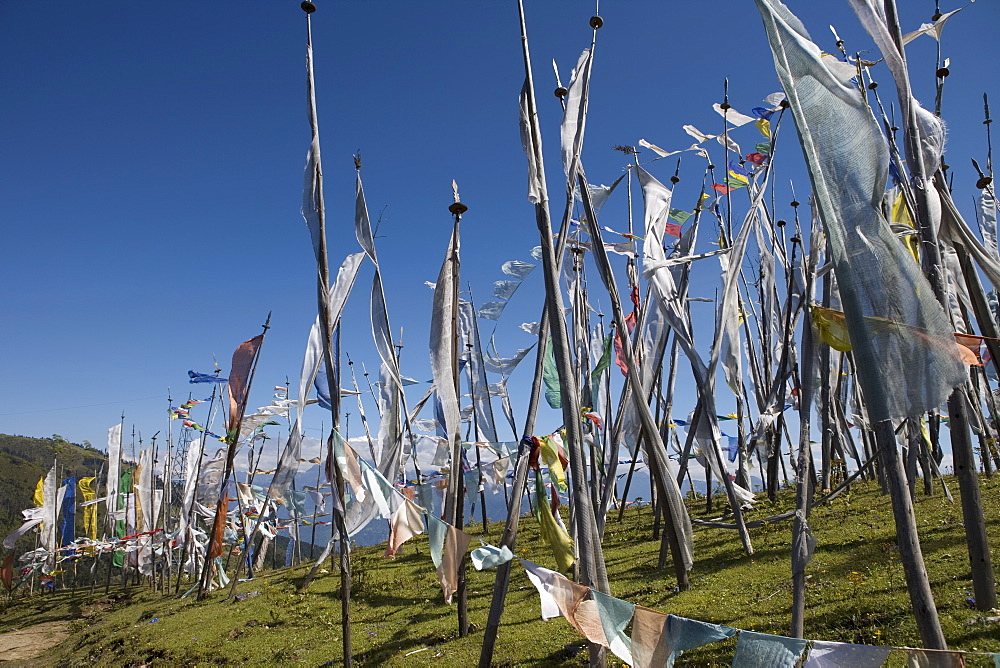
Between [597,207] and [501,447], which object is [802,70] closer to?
[597,207]

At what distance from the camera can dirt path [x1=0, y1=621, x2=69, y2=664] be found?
38.1 ft

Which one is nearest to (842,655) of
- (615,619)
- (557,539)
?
(615,619)

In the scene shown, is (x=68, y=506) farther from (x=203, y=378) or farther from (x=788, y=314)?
(x=788, y=314)

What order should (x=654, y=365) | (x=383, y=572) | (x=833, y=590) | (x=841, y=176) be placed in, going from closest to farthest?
(x=841, y=176) → (x=833, y=590) → (x=654, y=365) → (x=383, y=572)

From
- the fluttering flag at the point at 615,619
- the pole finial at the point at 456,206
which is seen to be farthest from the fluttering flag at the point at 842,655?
the pole finial at the point at 456,206

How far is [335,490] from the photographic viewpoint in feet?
16.9

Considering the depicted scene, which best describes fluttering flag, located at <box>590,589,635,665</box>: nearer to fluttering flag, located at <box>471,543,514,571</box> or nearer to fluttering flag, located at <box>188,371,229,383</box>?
fluttering flag, located at <box>471,543,514,571</box>

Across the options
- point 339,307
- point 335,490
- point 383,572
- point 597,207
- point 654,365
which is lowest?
point 383,572

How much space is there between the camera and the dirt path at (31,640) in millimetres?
11625

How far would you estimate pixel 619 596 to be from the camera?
7.38 metres

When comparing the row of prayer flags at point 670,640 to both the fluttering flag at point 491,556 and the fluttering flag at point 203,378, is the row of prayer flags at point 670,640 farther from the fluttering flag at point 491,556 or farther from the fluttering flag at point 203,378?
the fluttering flag at point 203,378

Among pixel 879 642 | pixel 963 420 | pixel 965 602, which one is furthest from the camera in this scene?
pixel 965 602

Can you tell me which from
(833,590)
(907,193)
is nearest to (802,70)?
(907,193)

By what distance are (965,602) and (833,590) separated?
129 centimetres
